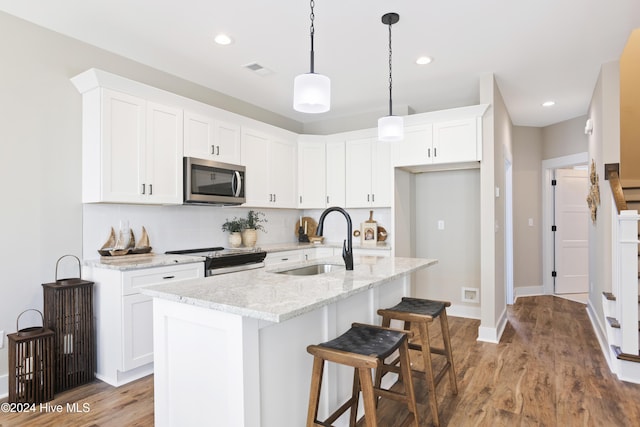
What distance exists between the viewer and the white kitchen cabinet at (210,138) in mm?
3621

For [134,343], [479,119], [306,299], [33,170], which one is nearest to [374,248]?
[479,119]

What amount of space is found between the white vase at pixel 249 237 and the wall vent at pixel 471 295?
275 cm

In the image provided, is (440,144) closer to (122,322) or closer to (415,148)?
(415,148)

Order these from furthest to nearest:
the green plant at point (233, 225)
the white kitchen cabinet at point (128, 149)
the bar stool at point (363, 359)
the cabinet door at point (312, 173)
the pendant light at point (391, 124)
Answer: the cabinet door at point (312, 173) → the green plant at point (233, 225) → the white kitchen cabinet at point (128, 149) → the pendant light at point (391, 124) → the bar stool at point (363, 359)

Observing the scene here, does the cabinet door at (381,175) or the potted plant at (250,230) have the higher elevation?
the cabinet door at (381,175)

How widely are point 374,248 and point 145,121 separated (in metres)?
2.82

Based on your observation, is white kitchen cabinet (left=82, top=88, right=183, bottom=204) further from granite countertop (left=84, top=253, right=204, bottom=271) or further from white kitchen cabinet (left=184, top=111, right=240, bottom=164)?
granite countertop (left=84, top=253, right=204, bottom=271)

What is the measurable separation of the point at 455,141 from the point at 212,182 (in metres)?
2.62

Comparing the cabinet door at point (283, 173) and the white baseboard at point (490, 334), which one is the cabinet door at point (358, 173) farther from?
the white baseboard at point (490, 334)

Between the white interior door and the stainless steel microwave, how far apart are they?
16.8 feet

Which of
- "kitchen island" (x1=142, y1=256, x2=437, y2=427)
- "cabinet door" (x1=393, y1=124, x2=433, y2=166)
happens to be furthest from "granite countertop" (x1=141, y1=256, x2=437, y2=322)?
"cabinet door" (x1=393, y1=124, x2=433, y2=166)

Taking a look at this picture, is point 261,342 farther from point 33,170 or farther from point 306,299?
point 33,170

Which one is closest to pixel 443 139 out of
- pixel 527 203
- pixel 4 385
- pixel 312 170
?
pixel 312 170

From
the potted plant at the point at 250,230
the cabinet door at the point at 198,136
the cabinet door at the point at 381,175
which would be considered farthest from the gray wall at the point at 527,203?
the cabinet door at the point at 198,136
